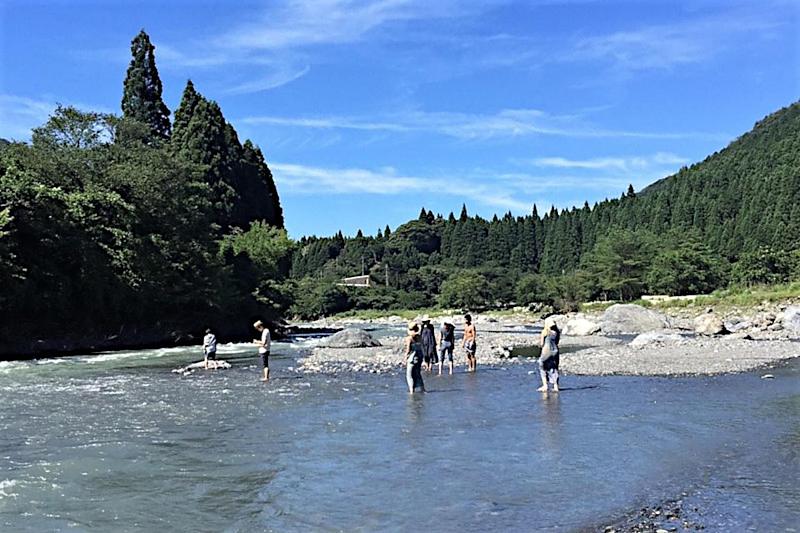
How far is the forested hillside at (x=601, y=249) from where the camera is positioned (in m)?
105

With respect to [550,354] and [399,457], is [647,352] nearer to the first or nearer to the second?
[550,354]

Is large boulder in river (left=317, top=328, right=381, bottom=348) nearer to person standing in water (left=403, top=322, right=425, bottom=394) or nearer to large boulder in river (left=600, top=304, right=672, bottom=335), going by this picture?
large boulder in river (left=600, top=304, right=672, bottom=335)

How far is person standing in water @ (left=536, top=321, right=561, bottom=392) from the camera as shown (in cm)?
1866

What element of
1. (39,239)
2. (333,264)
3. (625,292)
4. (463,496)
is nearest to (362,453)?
(463,496)

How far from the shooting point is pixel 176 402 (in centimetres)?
1912

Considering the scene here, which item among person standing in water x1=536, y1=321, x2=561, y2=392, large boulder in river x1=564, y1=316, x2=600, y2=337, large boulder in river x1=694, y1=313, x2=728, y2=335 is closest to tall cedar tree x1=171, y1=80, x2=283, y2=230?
large boulder in river x1=564, y1=316, x2=600, y2=337

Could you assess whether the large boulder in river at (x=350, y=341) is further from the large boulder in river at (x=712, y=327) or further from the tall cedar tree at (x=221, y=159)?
the tall cedar tree at (x=221, y=159)

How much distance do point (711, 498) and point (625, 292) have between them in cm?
10160

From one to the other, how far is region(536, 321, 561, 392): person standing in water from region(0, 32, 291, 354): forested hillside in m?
28.4

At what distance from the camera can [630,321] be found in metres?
56.1

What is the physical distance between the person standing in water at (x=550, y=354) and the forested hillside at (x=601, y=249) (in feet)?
219

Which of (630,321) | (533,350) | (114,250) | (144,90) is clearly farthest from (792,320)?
(144,90)

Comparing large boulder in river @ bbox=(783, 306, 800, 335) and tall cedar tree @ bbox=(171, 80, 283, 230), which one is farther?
tall cedar tree @ bbox=(171, 80, 283, 230)

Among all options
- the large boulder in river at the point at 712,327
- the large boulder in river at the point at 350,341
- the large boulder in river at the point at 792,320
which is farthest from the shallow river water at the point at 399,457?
the large boulder in river at the point at 792,320
